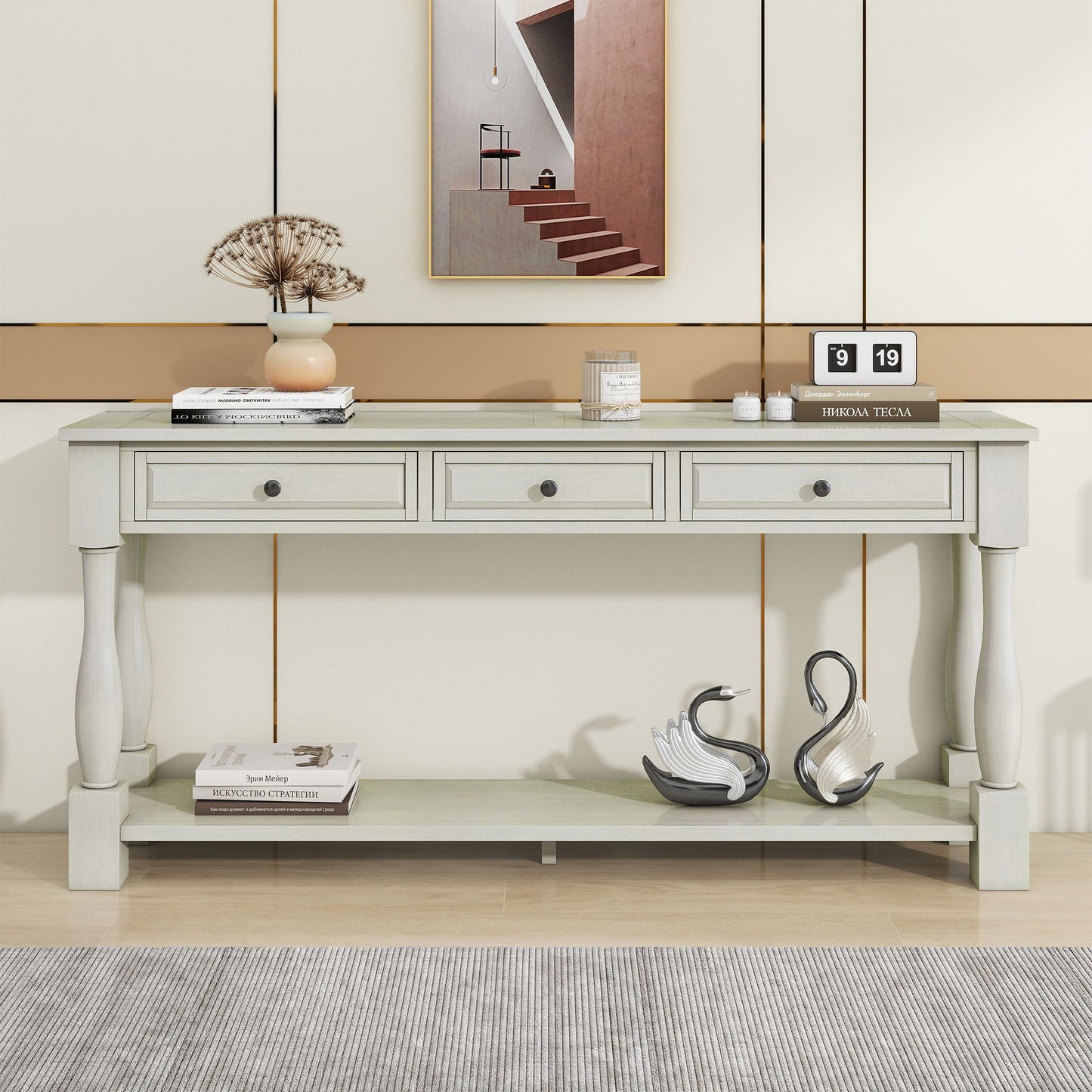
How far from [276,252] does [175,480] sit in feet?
1.89

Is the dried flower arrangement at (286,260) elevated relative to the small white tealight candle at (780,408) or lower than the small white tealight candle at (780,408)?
elevated

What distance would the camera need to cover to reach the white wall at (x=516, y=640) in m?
3.07

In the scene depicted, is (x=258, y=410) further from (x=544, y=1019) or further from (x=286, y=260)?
(x=544, y=1019)

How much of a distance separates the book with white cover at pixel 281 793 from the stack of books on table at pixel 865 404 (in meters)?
1.30

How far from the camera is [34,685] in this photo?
310cm

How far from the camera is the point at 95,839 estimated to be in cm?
272

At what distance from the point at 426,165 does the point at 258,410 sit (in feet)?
2.46

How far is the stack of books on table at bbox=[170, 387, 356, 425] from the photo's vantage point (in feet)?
8.76

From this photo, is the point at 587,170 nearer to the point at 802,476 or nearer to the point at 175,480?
the point at 802,476

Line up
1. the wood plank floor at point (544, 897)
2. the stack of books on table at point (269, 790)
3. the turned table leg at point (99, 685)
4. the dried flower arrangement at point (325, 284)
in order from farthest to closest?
the dried flower arrangement at point (325, 284) < the stack of books on table at point (269, 790) < the turned table leg at point (99, 685) < the wood plank floor at point (544, 897)

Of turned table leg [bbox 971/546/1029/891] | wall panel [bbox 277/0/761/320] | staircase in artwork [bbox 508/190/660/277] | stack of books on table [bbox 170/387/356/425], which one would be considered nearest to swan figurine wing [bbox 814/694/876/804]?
turned table leg [bbox 971/546/1029/891]

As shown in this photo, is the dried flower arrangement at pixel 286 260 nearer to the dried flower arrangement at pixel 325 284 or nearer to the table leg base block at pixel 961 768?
the dried flower arrangement at pixel 325 284

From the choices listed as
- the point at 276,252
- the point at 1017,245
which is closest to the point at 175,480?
the point at 276,252

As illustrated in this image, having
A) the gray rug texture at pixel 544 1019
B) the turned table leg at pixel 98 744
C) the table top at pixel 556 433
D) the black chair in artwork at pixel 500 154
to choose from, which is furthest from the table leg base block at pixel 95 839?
the black chair in artwork at pixel 500 154
